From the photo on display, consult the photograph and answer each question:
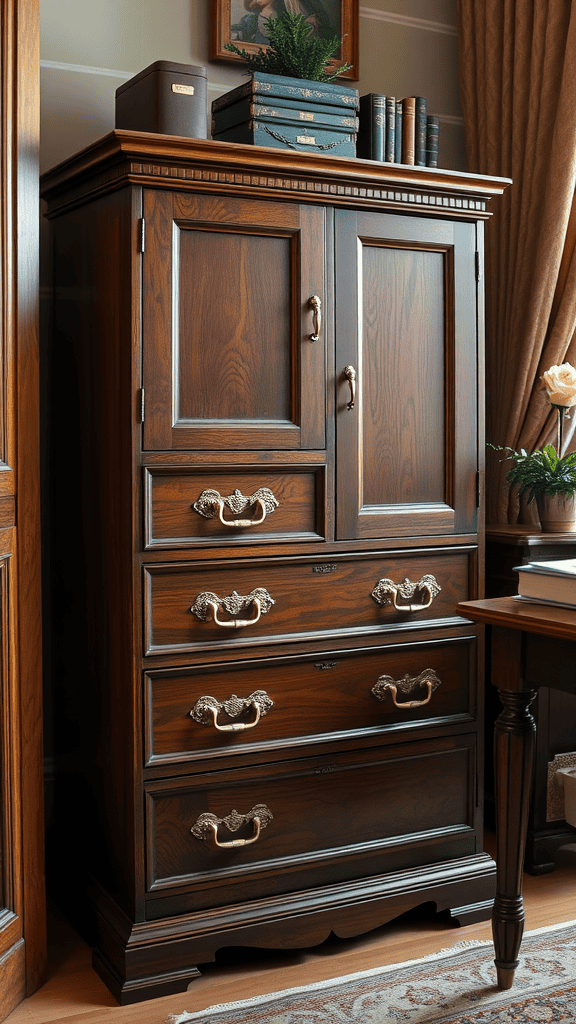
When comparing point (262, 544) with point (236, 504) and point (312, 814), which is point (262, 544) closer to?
point (236, 504)

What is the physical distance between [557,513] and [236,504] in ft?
3.26

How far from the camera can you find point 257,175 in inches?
83.2

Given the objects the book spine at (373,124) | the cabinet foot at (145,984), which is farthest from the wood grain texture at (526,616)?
the book spine at (373,124)

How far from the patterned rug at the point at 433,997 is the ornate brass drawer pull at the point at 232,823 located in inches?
12.3

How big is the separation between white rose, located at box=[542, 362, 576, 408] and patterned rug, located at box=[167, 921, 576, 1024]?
134 cm

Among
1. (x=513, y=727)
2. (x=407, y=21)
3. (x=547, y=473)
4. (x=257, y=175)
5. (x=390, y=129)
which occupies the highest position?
(x=407, y=21)

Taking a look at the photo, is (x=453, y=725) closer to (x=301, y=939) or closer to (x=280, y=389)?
(x=301, y=939)

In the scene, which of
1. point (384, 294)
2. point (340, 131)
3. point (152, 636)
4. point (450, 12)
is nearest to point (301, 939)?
point (152, 636)

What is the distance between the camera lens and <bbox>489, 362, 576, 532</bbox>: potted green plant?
260 cm

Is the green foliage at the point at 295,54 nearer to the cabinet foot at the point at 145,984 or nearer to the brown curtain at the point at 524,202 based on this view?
the brown curtain at the point at 524,202

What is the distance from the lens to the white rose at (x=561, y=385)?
259cm

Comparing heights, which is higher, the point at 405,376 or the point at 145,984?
the point at 405,376

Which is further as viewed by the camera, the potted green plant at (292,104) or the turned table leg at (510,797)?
the potted green plant at (292,104)

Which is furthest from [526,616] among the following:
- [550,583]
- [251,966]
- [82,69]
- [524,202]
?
[82,69]
